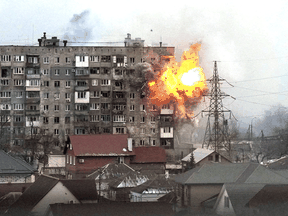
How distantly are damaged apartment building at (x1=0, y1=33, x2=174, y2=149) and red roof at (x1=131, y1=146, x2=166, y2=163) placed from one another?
24010mm

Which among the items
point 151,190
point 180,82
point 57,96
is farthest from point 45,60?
point 151,190

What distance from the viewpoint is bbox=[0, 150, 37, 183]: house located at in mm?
57969

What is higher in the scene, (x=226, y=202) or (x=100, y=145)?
(x=100, y=145)

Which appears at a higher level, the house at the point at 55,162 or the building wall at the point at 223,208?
the house at the point at 55,162

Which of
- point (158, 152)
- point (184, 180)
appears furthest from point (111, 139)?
point (184, 180)

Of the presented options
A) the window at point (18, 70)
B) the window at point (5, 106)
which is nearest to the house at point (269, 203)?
the window at point (18, 70)

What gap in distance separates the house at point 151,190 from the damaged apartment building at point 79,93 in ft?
156

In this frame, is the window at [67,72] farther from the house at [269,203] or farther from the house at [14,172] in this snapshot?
the house at [269,203]

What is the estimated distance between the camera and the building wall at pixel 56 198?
161 feet

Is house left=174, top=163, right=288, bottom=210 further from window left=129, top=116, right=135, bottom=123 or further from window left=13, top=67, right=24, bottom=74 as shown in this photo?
window left=13, top=67, right=24, bottom=74

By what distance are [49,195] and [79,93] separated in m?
61.8

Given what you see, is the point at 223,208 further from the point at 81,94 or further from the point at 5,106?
the point at 5,106

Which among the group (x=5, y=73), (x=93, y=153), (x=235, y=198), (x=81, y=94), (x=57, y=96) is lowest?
(x=235, y=198)

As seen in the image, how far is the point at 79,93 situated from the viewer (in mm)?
111000
